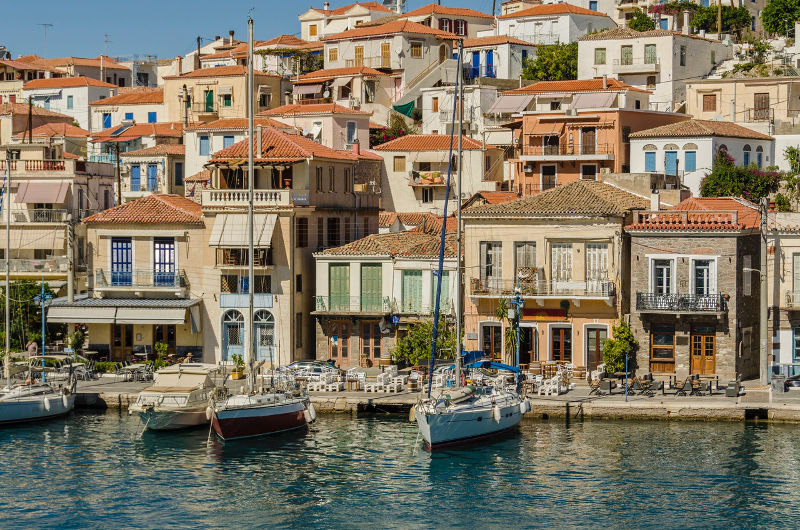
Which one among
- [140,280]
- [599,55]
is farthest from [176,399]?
[599,55]

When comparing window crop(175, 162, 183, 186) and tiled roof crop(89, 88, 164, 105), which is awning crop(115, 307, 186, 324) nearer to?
window crop(175, 162, 183, 186)

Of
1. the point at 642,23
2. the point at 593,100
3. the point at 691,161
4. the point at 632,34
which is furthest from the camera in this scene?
the point at 642,23

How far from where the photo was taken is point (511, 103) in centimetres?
8144

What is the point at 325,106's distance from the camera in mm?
83312

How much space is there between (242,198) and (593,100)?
85.6 ft

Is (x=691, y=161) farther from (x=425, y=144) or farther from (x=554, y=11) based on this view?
(x=554, y=11)

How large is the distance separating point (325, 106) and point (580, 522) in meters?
50.4

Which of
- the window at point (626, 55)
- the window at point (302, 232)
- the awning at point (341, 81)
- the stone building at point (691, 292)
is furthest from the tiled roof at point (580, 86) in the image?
the stone building at point (691, 292)

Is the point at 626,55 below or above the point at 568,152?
above

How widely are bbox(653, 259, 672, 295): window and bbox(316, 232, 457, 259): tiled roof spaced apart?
800 cm

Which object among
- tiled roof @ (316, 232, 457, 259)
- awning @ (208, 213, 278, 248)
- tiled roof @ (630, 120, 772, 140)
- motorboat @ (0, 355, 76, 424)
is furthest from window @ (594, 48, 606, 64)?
motorboat @ (0, 355, 76, 424)

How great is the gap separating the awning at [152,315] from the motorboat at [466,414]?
14102mm

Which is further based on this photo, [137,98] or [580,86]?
[137,98]

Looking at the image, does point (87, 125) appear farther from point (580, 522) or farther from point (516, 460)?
point (580, 522)
